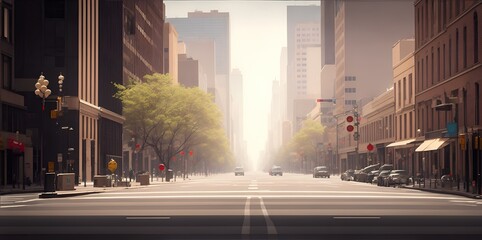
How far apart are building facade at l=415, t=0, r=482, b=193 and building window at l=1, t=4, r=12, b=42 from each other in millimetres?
38388

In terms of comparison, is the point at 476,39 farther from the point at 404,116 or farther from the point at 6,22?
the point at 404,116

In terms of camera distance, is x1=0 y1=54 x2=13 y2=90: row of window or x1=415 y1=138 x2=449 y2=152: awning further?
x1=0 y1=54 x2=13 y2=90: row of window

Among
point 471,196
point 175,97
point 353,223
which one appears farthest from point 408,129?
point 353,223

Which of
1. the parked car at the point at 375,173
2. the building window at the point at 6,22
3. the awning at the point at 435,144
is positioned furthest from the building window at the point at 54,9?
the awning at the point at 435,144

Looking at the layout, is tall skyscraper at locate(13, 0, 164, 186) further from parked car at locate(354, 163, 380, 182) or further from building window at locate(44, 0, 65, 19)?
parked car at locate(354, 163, 380, 182)

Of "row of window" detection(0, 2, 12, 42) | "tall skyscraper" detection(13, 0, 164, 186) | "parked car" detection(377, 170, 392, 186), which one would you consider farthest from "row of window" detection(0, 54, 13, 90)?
"parked car" detection(377, 170, 392, 186)

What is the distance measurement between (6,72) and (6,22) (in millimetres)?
4541

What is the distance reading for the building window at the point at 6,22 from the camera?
78.6 metres

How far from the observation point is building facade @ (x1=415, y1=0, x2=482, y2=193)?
241 feet

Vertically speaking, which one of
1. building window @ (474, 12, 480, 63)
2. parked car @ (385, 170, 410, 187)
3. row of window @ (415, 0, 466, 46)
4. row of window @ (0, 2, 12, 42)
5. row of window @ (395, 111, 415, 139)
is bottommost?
parked car @ (385, 170, 410, 187)

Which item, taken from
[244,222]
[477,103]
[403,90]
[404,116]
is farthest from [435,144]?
[244,222]

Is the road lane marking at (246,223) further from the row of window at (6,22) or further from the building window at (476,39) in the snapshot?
the row of window at (6,22)

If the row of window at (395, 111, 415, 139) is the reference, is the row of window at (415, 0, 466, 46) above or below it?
above

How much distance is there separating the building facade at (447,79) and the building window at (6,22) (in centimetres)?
3839
